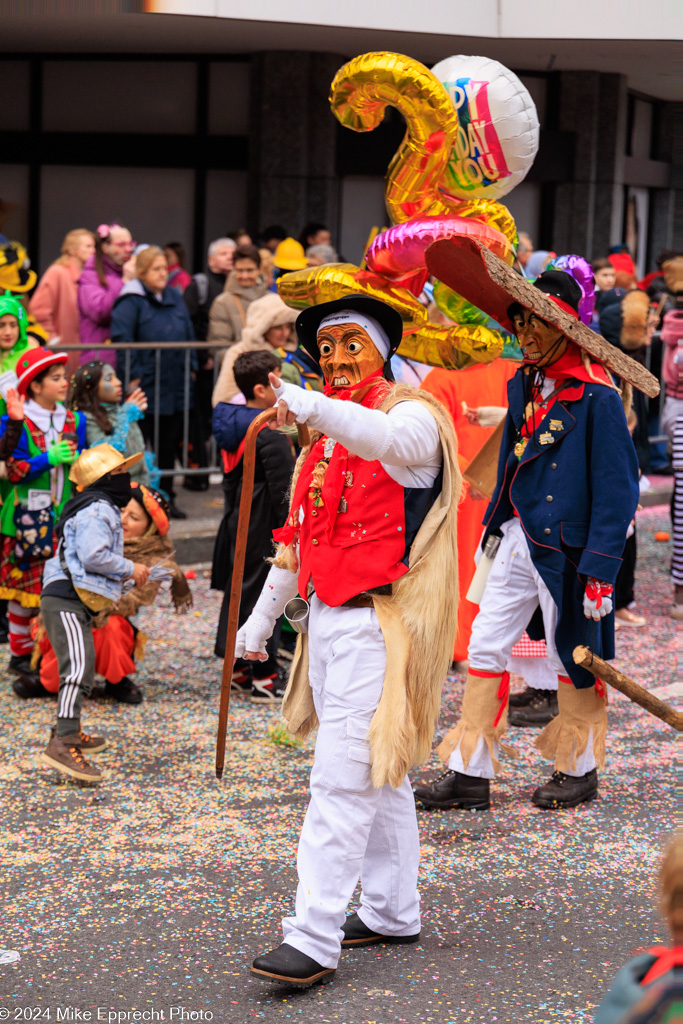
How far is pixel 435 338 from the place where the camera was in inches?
237

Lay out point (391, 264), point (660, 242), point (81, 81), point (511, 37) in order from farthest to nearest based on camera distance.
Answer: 1. point (660, 242)
2. point (81, 81)
3. point (511, 37)
4. point (391, 264)

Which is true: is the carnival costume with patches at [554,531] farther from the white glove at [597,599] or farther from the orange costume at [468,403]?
the orange costume at [468,403]

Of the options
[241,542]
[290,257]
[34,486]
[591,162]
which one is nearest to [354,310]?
[241,542]

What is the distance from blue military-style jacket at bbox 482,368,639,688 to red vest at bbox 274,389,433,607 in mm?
1096

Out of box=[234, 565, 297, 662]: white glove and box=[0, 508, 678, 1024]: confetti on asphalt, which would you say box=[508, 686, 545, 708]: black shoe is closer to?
box=[0, 508, 678, 1024]: confetti on asphalt

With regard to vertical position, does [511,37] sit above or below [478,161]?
above

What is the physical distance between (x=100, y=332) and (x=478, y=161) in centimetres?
440

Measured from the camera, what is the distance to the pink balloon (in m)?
5.60

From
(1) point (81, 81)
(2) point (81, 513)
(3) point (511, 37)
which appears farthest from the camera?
(1) point (81, 81)

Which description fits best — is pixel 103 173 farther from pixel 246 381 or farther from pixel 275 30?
pixel 246 381

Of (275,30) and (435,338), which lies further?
(275,30)

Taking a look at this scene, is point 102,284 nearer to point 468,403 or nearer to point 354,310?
point 468,403

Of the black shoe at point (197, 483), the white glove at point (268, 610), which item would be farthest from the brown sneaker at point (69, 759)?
the black shoe at point (197, 483)

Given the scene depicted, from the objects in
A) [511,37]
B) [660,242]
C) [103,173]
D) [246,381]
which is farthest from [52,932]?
[660,242]
